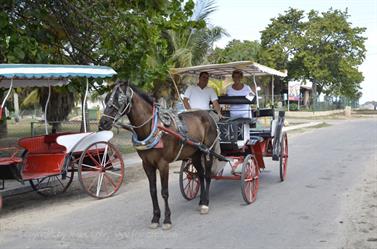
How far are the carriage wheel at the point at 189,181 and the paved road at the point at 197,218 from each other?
17 centimetres

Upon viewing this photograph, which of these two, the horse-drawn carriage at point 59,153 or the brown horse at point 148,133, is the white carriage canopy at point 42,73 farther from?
the brown horse at point 148,133

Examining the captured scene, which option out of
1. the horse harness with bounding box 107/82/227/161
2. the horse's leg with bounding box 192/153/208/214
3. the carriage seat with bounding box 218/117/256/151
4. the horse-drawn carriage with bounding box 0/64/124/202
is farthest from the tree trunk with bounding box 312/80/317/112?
the horse harness with bounding box 107/82/227/161

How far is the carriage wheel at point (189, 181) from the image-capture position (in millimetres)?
8148

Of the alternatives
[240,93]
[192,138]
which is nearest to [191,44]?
[240,93]

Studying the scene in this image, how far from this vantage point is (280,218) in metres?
6.94

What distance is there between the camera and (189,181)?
843cm

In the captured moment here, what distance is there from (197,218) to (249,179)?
137cm

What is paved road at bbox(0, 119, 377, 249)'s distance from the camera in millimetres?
5906

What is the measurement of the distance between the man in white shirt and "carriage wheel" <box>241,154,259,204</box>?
111 centimetres

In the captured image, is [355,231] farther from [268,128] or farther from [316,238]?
[268,128]

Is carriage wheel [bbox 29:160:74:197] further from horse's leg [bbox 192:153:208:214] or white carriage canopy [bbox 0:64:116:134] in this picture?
horse's leg [bbox 192:153:208:214]

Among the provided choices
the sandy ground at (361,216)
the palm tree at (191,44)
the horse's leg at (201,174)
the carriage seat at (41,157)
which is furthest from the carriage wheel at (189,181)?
the palm tree at (191,44)

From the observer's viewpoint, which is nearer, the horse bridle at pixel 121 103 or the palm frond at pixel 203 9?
the horse bridle at pixel 121 103

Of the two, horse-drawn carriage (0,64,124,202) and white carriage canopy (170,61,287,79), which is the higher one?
white carriage canopy (170,61,287,79)
